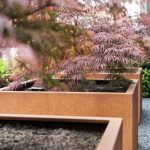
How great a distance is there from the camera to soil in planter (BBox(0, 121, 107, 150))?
90.1 inches

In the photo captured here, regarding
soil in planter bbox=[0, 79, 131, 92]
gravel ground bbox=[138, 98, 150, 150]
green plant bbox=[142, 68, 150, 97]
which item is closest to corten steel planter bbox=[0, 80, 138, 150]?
soil in planter bbox=[0, 79, 131, 92]

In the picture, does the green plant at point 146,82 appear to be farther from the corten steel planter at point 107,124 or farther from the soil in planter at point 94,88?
the corten steel planter at point 107,124

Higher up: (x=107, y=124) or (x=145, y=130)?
(x=107, y=124)

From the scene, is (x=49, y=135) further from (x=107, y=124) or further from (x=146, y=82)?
(x=146, y=82)

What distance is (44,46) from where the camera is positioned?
142 cm

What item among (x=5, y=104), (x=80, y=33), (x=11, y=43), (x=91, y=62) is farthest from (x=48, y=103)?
(x=11, y=43)

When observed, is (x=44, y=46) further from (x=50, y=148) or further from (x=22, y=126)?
(x=22, y=126)

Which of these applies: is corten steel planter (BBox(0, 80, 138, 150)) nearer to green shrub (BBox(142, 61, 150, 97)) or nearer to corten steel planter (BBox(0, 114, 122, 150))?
corten steel planter (BBox(0, 114, 122, 150))

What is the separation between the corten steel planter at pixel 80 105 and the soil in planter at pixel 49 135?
98 cm

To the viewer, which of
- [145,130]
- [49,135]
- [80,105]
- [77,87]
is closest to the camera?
[49,135]

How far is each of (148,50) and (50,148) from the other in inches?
105

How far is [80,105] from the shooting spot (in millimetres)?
3662

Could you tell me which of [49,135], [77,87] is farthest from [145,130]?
[49,135]

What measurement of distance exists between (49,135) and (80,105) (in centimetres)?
118
